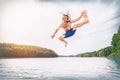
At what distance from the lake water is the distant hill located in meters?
0.07

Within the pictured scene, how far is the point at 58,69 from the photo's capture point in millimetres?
5203

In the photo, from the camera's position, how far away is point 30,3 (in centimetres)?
527

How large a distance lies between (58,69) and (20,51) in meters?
0.59

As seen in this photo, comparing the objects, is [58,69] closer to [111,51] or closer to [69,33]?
[69,33]

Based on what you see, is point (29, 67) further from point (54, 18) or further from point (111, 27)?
point (111, 27)

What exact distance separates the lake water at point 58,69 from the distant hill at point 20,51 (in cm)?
7

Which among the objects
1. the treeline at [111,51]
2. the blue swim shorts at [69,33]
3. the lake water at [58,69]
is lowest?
the lake water at [58,69]

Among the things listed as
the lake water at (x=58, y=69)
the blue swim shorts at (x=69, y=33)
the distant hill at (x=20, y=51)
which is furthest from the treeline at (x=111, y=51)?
the distant hill at (x=20, y=51)

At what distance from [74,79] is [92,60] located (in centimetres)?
53

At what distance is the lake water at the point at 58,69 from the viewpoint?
5.05 meters

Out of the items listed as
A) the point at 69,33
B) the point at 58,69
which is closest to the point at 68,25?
the point at 69,33

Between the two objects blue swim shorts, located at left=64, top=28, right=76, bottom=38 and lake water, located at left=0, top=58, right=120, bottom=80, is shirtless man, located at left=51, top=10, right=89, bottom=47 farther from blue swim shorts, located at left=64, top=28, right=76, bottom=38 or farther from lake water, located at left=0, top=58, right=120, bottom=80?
lake water, located at left=0, top=58, right=120, bottom=80

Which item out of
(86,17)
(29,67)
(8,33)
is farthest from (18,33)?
(86,17)

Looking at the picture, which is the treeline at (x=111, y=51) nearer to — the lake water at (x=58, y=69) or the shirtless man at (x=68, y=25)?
the lake water at (x=58, y=69)
